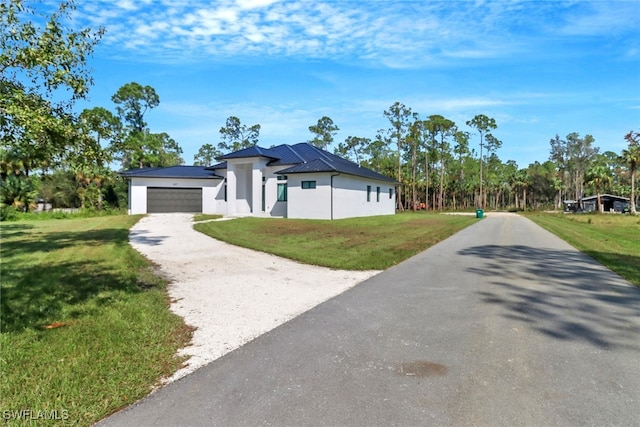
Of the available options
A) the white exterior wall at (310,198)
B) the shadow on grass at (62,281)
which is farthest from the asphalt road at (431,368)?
the white exterior wall at (310,198)

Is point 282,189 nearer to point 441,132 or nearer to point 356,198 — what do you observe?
point 356,198

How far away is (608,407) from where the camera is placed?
8.89ft

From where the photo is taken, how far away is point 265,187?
89.8ft

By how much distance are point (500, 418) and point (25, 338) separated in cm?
459

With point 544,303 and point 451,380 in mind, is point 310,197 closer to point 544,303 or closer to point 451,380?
point 544,303

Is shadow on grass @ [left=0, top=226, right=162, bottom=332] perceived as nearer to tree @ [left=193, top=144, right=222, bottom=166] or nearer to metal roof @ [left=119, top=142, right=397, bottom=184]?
metal roof @ [left=119, top=142, right=397, bottom=184]

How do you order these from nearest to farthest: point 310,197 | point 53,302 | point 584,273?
1. point 53,302
2. point 584,273
3. point 310,197

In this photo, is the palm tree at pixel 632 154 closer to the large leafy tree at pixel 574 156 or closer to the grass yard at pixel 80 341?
the large leafy tree at pixel 574 156

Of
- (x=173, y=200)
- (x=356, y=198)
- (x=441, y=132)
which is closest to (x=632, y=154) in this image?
(x=441, y=132)

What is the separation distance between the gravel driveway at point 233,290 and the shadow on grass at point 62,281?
73 cm

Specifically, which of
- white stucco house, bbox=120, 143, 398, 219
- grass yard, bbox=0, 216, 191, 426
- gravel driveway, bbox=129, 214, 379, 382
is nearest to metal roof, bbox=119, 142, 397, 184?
white stucco house, bbox=120, 143, 398, 219

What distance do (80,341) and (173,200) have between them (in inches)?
1070

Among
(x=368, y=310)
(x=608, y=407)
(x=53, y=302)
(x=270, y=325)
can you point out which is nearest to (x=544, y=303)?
(x=368, y=310)

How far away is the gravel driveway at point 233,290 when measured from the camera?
427 centimetres
